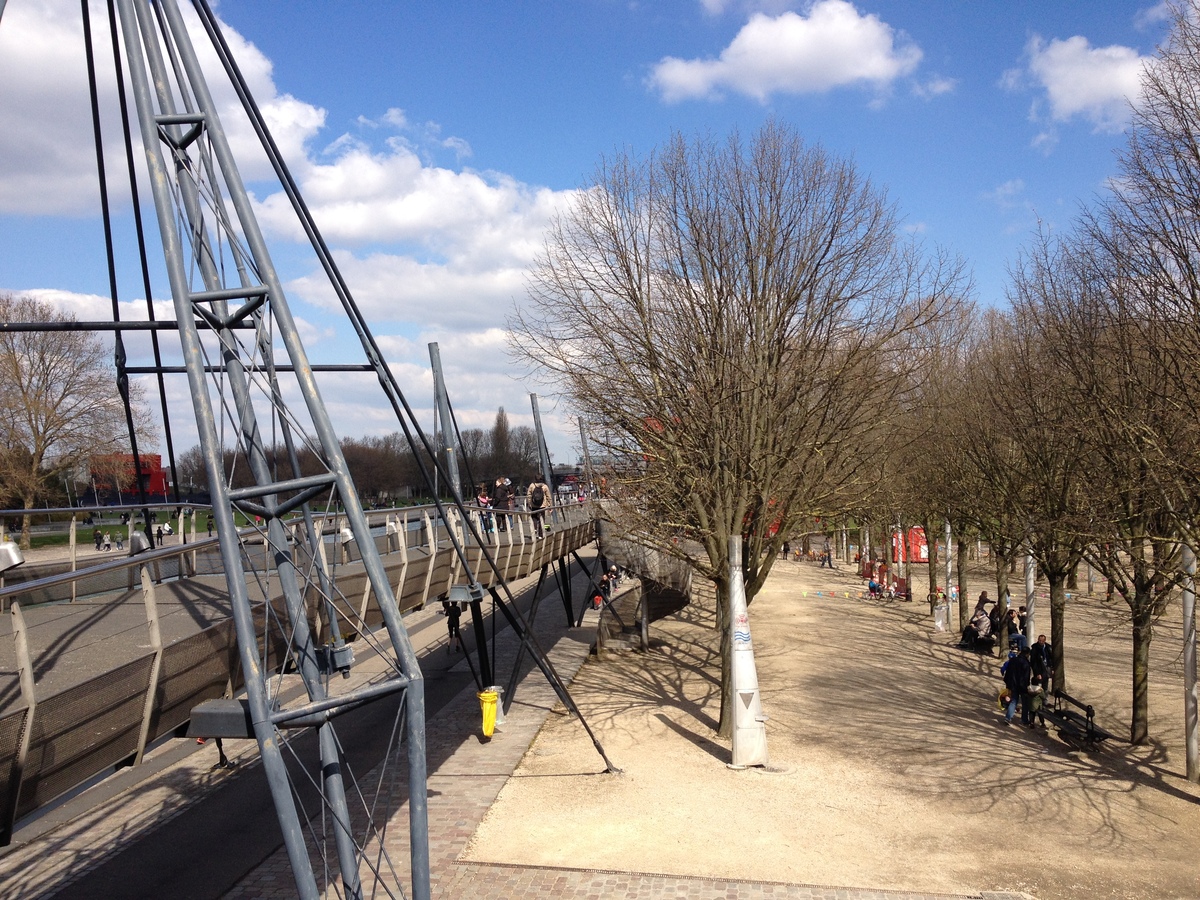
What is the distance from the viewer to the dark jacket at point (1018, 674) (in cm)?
1590

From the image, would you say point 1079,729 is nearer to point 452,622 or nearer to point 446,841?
point 446,841

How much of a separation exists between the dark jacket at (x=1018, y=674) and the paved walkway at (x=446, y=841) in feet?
22.7

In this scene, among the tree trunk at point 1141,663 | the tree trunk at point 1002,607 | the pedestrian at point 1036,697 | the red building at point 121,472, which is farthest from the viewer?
the red building at point 121,472

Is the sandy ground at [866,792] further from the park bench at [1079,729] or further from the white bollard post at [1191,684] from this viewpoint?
the white bollard post at [1191,684]

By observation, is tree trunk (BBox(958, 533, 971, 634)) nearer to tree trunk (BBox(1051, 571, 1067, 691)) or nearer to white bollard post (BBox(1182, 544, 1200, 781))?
tree trunk (BBox(1051, 571, 1067, 691))

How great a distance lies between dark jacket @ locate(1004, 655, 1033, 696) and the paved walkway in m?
6.93

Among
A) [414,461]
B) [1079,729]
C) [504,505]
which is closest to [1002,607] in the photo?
[1079,729]

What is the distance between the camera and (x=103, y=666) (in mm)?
5934

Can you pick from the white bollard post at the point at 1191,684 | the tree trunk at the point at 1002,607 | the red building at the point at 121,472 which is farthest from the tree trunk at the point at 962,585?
the red building at the point at 121,472

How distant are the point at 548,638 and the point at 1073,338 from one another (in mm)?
16586

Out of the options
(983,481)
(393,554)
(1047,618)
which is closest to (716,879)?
(393,554)

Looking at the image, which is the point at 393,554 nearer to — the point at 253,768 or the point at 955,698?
the point at 253,768

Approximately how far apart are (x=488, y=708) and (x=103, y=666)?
10.6 meters

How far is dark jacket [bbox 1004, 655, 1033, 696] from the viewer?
1590cm
